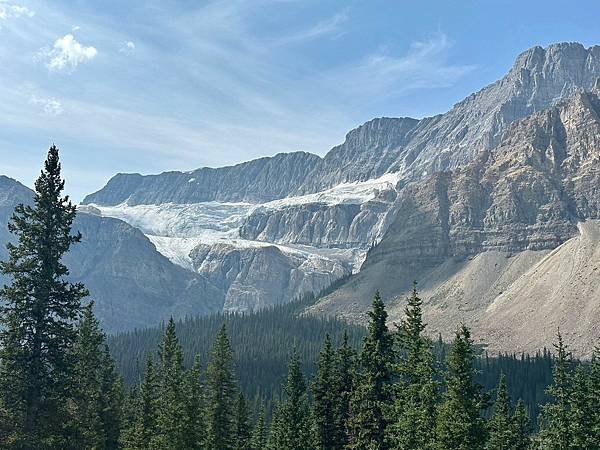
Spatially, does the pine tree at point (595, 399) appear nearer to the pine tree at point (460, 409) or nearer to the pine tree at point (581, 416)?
the pine tree at point (581, 416)

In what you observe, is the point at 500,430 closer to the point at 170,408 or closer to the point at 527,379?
the point at 170,408

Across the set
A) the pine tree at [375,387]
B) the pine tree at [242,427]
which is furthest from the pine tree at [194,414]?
the pine tree at [375,387]

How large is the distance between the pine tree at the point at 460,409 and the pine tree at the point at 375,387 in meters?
4.15

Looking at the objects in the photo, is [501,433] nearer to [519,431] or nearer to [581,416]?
[519,431]

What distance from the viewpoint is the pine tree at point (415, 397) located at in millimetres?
37969

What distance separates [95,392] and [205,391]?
11.4m

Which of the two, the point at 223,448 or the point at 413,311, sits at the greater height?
the point at 413,311

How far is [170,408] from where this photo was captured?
50594 millimetres

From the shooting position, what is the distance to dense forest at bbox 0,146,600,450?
102 ft

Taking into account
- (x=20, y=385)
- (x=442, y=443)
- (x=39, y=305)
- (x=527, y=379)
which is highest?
(x=39, y=305)

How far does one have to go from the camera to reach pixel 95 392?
163 feet

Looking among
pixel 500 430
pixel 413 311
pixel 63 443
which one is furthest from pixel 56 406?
pixel 500 430

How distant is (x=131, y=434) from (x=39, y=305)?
88.7ft

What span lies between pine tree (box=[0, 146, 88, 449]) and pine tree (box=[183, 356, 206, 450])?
20454mm
